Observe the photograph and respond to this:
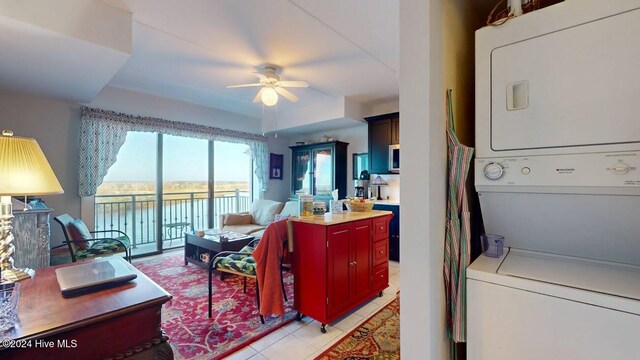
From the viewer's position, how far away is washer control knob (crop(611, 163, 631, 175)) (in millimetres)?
747

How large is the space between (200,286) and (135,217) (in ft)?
7.58

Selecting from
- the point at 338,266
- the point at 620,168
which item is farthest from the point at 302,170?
the point at 620,168

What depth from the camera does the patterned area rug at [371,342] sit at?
1843 mm

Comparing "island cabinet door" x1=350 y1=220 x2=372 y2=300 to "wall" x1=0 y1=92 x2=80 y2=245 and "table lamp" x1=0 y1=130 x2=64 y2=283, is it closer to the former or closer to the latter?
"table lamp" x1=0 y1=130 x2=64 y2=283

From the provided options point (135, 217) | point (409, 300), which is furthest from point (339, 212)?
point (135, 217)

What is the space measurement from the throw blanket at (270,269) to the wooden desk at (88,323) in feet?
3.18

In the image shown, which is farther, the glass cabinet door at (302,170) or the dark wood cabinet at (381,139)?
the glass cabinet door at (302,170)

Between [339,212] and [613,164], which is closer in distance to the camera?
[613,164]

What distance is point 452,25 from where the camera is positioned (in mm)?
1129

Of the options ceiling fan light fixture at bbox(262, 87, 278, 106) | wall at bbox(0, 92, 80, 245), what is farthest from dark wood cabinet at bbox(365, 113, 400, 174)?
wall at bbox(0, 92, 80, 245)

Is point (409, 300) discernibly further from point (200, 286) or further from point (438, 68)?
point (200, 286)

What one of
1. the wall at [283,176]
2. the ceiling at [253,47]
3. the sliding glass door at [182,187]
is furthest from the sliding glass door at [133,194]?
the wall at [283,176]

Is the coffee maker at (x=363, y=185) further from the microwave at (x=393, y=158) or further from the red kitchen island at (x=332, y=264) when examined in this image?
the red kitchen island at (x=332, y=264)

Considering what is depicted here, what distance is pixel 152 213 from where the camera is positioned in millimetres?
4527
